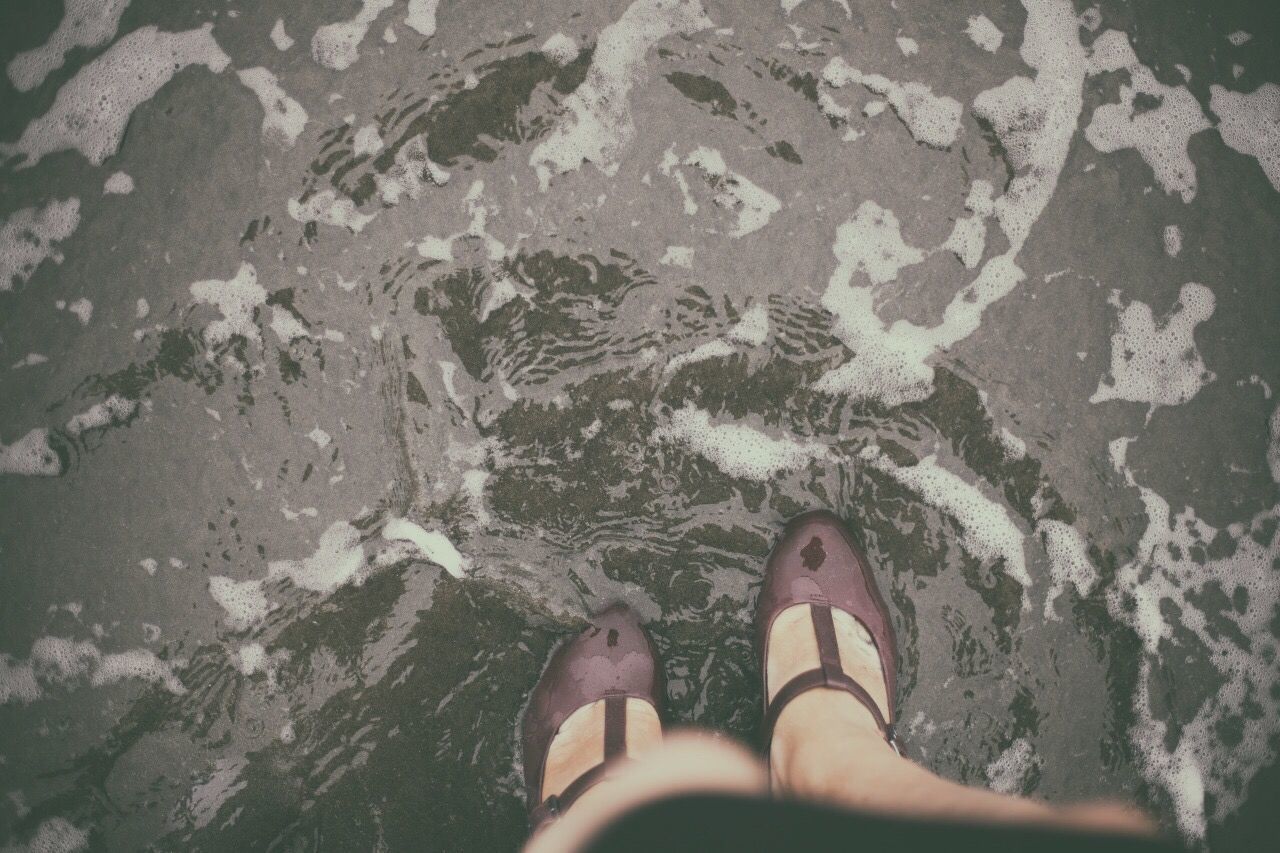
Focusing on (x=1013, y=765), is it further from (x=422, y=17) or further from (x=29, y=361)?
(x=29, y=361)

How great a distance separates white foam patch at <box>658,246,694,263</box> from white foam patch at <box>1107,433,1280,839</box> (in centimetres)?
120

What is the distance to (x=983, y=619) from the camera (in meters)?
1.74

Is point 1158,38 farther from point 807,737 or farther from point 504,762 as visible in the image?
point 504,762

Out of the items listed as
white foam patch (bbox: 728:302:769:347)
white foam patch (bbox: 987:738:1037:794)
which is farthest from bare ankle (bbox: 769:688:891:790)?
white foam patch (bbox: 728:302:769:347)

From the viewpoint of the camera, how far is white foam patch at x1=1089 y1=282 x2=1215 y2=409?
69.5 inches

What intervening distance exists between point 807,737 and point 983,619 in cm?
62

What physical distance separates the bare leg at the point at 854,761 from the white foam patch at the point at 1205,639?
18cm

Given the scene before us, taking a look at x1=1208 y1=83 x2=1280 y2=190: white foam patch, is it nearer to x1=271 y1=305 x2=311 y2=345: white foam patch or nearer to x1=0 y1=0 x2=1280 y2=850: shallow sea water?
x1=0 y1=0 x2=1280 y2=850: shallow sea water

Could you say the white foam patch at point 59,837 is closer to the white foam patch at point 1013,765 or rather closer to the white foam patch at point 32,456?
the white foam patch at point 32,456

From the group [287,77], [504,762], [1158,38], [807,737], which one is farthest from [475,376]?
[1158,38]

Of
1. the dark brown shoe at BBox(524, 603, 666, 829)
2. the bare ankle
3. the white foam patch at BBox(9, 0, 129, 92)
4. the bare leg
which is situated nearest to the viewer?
the bare leg

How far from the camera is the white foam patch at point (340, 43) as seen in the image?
1.70 meters

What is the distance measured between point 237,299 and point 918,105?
1.79 metres

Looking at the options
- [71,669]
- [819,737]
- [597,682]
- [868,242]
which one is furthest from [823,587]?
[71,669]
